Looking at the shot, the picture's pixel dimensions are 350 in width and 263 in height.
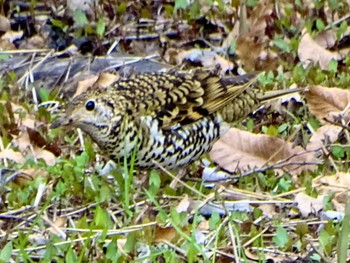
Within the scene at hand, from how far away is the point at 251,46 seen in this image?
29.1 ft

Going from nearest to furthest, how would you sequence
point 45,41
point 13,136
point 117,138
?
1. point 117,138
2. point 13,136
3. point 45,41

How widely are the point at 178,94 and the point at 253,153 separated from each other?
2.11 ft

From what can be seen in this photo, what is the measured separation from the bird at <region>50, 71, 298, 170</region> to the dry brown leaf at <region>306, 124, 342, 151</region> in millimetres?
482

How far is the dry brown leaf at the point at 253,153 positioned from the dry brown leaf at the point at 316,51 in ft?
5.75

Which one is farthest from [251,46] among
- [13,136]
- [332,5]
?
[13,136]

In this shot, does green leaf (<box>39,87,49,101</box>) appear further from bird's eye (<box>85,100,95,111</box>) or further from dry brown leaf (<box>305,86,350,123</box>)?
bird's eye (<box>85,100,95,111</box>)

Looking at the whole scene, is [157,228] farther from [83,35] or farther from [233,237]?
[83,35]

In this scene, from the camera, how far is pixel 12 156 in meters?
7.00

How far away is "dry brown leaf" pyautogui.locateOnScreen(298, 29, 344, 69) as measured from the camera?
8.67 meters

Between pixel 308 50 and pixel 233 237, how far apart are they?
3.50 meters

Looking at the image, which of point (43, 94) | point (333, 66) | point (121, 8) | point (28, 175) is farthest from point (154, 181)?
point (121, 8)

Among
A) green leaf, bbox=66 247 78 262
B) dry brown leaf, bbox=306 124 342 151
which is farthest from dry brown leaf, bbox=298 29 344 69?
green leaf, bbox=66 247 78 262

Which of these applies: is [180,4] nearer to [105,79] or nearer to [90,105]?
[105,79]

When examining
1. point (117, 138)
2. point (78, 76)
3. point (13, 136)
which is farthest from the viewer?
Result: point (78, 76)
